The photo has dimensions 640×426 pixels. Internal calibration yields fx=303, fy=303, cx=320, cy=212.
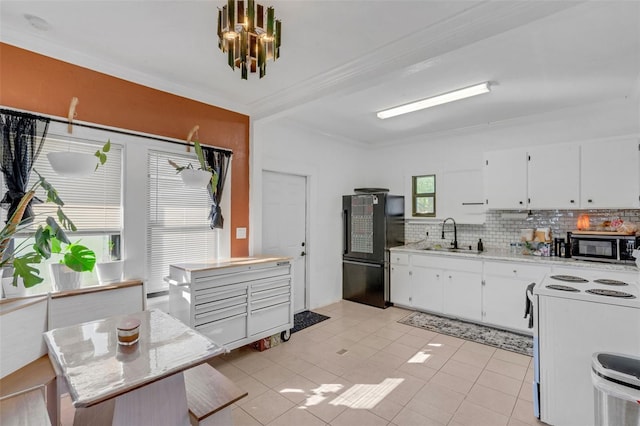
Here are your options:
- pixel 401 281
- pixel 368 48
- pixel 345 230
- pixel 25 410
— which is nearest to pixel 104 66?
pixel 368 48

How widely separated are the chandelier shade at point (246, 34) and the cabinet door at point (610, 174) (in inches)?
150

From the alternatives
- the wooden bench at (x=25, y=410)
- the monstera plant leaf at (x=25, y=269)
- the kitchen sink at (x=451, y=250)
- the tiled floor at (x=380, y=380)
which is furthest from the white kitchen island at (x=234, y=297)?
the kitchen sink at (x=451, y=250)

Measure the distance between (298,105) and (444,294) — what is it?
3.18 m

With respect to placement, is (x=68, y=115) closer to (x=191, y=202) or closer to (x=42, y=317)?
(x=191, y=202)

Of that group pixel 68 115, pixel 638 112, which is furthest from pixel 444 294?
pixel 68 115

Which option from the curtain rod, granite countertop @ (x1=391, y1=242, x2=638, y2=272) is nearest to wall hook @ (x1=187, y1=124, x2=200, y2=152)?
the curtain rod

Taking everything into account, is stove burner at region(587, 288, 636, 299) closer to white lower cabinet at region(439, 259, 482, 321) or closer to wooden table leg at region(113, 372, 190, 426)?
white lower cabinet at region(439, 259, 482, 321)

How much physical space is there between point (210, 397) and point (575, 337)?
91.3 inches

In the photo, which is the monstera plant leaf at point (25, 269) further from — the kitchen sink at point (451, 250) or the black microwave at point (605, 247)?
the black microwave at point (605, 247)

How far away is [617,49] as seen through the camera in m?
2.42

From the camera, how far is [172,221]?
312 cm

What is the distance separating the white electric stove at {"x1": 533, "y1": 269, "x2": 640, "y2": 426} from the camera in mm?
1891

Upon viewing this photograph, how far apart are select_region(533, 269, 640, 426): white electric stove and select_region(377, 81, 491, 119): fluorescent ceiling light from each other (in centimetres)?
197

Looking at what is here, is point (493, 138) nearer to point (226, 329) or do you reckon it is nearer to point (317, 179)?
point (317, 179)
